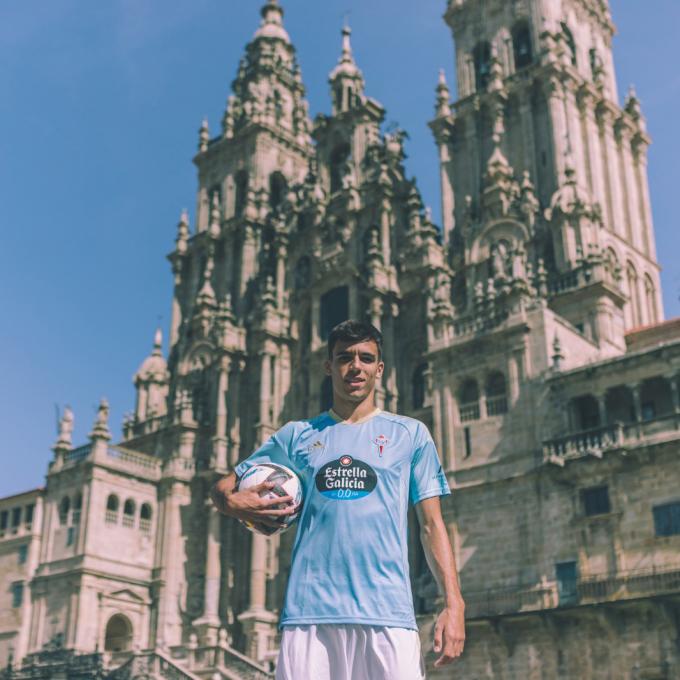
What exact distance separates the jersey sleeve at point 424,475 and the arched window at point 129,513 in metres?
45.5

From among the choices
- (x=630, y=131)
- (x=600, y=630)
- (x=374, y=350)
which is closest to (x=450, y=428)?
(x=600, y=630)

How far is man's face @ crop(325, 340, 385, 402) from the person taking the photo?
740cm

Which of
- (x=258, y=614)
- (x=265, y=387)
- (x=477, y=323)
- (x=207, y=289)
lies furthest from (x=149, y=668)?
(x=207, y=289)

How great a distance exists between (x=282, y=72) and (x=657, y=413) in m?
42.2

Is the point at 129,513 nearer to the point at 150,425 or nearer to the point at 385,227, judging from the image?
the point at 150,425

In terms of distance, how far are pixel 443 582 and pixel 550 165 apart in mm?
42748

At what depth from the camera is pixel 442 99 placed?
53156 mm

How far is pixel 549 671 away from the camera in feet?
109

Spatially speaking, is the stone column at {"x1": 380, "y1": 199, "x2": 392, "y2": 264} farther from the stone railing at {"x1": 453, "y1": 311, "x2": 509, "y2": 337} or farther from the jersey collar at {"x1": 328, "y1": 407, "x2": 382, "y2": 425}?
the jersey collar at {"x1": 328, "y1": 407, "x2": 382, "y2": 425}

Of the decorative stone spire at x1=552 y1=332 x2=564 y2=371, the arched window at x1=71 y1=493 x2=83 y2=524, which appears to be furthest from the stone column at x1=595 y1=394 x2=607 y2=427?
the arched window at x1=71 y1=493 x2=83 y2=524

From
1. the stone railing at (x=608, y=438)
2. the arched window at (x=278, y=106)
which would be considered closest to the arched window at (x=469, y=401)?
the stone railing at (x=608, y=438)

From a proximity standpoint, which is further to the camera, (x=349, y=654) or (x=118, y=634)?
(x=118, y=634)

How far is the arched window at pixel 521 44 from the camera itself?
170 feet

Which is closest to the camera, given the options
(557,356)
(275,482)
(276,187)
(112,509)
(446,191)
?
(275,482)
